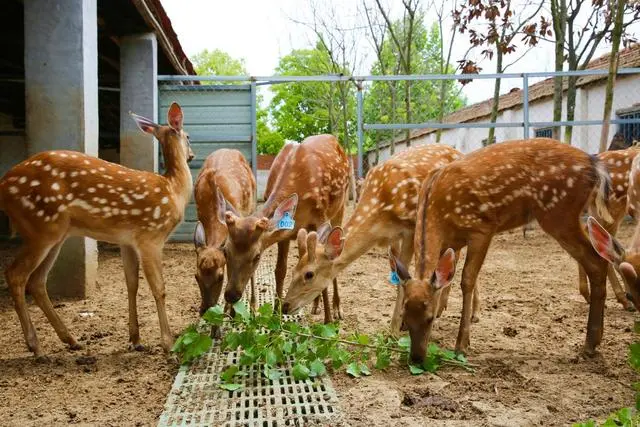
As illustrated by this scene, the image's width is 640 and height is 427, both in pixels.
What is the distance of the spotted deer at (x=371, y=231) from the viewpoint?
173 inches

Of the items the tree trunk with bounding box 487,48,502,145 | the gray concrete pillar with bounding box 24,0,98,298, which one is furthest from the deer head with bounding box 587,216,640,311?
the tree trunk with bounding box 487,48,502,145

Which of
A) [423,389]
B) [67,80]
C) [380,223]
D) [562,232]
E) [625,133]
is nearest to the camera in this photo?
[423,389]

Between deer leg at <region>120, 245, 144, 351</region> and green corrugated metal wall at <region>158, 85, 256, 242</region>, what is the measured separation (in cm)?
508

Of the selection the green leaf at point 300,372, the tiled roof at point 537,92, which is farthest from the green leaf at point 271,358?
the tiled roof at point 537,92

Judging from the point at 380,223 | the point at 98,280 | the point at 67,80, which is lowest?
the point at 98,280

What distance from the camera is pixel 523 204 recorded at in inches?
164

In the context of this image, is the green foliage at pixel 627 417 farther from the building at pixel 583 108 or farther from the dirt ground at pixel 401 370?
the building at pixel 583 108

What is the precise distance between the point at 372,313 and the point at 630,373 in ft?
7.49

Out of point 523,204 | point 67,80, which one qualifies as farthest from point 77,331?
point 523,204

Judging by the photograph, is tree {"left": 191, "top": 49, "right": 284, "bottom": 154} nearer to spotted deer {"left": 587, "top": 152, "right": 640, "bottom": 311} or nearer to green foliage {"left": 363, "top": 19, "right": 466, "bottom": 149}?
green foliage {"left": 363, "top": 19, "right": 466, "bottom": 149}

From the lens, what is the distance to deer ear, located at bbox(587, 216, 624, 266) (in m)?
3.31

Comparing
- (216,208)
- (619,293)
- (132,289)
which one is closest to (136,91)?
(216,208)

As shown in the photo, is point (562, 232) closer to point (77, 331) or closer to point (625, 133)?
point (77, 331)

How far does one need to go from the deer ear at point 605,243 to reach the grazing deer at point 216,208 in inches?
99.3
